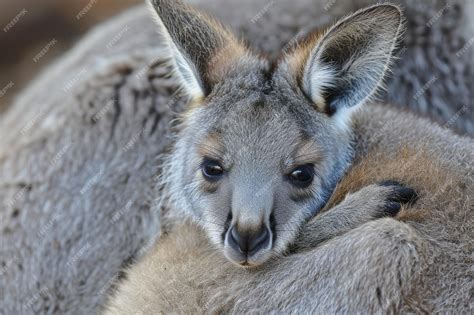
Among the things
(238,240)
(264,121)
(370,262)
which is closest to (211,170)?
(264,121)

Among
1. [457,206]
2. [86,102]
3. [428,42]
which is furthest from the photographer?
[428,42]

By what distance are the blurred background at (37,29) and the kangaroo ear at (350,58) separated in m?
5.95

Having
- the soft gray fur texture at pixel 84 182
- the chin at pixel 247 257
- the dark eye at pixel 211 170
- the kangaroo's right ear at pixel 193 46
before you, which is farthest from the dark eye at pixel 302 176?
the soft gray fur texture at pixel 84 182

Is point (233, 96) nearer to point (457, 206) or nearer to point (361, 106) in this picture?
point (361, 106)

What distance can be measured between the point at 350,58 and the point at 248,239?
1190 mm

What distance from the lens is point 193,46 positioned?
191 inches

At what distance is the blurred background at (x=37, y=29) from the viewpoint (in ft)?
33.7

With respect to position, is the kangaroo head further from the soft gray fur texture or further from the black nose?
the soft gray fur texture

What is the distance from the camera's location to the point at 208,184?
4.53m

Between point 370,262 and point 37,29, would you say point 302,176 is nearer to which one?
point 370,262

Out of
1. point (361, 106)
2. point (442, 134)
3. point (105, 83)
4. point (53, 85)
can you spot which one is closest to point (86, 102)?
point (105, 83)

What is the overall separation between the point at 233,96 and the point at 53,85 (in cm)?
230

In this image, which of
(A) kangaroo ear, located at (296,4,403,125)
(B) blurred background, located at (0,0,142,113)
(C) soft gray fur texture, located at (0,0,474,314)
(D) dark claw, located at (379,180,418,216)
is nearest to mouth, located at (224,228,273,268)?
(D) dark claw, located at (379,180,418,216)

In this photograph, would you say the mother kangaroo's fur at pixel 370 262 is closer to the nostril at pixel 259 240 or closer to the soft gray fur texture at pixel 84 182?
the nostril at pixel 259 240
